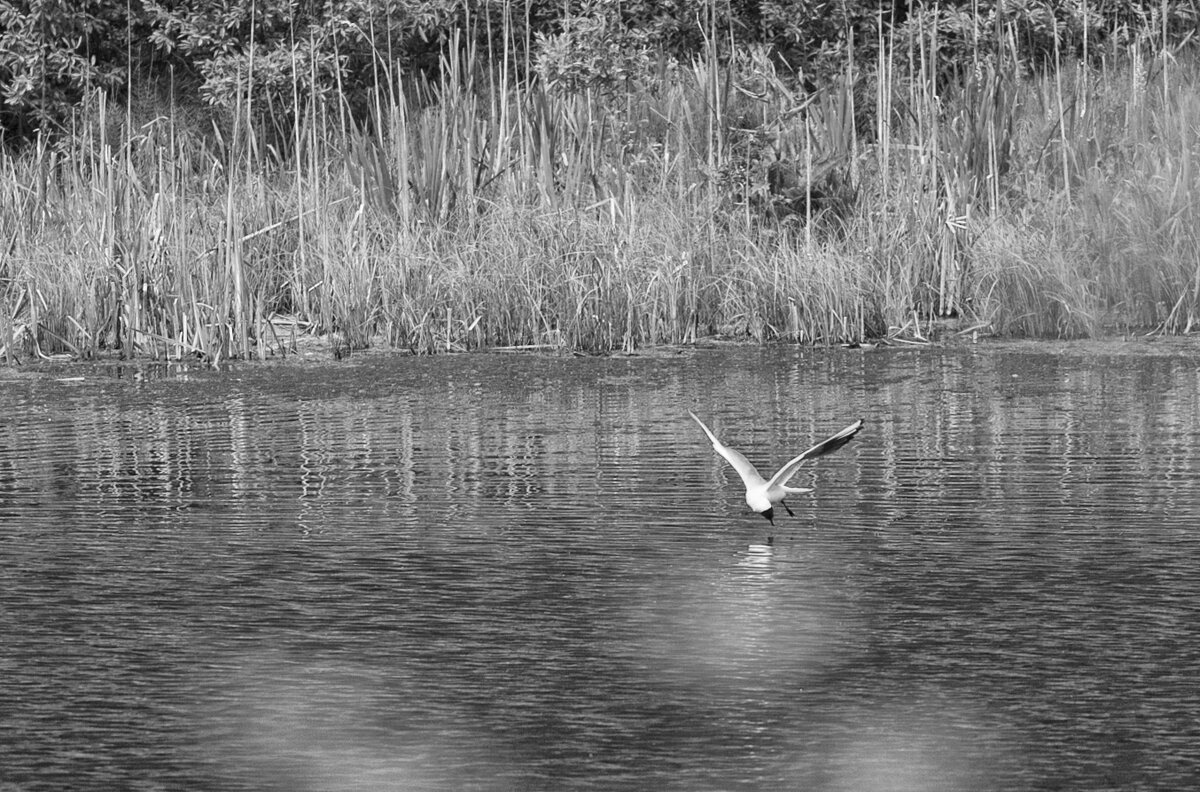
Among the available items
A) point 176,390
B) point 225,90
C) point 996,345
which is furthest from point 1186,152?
point 225,90

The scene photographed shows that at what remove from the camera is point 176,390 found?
27.3ft

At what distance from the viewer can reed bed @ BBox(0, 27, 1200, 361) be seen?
9391 millimetres

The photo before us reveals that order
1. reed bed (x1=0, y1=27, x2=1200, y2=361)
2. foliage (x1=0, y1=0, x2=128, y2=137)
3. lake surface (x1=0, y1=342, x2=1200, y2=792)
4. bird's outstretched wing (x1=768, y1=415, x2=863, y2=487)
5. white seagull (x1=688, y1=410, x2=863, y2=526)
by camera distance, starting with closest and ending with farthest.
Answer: lake surface (x1=0, y1=342, x2=1200, y2=792), bird's outstretched wing (x1=768, y1=415, x2=863, y2=487), white seagull (x1=688, y1=410, x2=863, y2=526), reed bed (x1=0, y1=27, x2=1200, y2=361), foliage (x1=0, y1=0, x2=128, y2=137)

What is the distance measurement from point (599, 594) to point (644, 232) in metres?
5.24

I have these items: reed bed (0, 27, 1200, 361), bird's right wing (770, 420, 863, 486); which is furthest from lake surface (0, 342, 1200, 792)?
reed bed (0, 27, 1200, 361)

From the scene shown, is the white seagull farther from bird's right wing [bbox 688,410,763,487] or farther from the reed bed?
the reed bed

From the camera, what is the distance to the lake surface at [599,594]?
363 centimetres

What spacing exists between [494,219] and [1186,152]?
12.1ft

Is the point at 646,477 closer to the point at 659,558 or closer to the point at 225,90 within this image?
the point at 659,558

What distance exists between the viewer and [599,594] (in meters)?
4.76

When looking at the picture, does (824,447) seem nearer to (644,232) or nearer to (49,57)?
(644,232)

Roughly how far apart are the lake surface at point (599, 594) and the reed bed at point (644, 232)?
1.48 metres

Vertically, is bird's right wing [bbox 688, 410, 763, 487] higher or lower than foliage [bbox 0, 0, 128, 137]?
lower

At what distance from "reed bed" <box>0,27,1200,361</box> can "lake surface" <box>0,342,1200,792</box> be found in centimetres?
148
